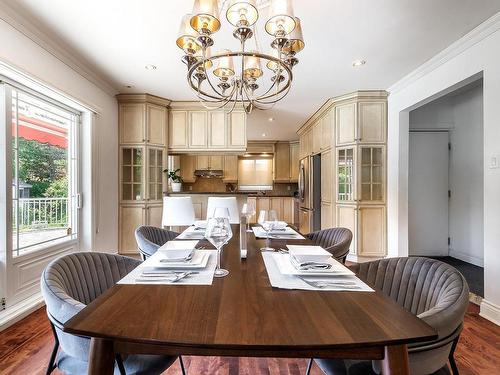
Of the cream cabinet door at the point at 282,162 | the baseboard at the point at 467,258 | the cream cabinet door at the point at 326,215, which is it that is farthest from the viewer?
the cream cabinet door at the point at 282,162

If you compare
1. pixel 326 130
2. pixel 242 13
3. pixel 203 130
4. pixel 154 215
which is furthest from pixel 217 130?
pixel 242 13

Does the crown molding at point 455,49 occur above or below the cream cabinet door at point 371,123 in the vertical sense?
above

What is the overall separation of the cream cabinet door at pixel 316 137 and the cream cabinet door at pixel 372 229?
1467 mm

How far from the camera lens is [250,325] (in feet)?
2.32

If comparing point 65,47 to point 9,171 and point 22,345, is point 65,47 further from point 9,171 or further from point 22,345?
point 22,345

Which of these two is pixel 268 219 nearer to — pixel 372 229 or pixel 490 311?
pixel 490 311

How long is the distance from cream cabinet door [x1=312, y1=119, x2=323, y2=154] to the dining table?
4117 mm

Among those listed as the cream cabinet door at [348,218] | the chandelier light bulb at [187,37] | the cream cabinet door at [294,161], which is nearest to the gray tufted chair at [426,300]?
the chandelier light bulb at [187,37]

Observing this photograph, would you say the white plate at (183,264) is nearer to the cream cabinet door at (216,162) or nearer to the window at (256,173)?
the cream cabinet door at (216,162)

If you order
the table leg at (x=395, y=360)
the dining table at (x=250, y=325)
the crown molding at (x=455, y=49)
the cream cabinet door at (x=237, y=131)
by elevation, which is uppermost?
the crown molding at (x=455, y=49)

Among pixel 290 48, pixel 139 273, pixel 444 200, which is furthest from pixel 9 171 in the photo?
pixel 444 200

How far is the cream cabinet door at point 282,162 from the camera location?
764 cm

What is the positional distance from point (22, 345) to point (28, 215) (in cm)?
116

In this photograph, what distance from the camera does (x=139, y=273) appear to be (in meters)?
1.10
